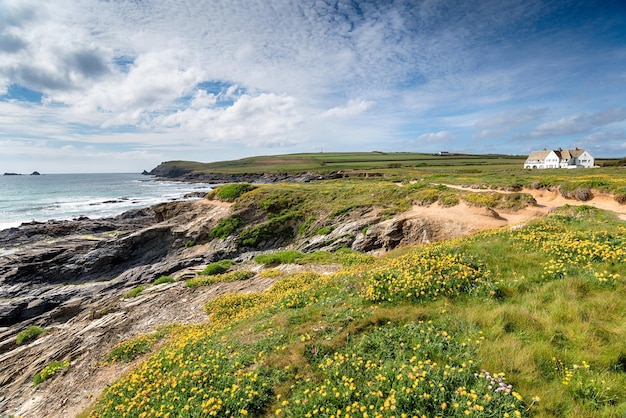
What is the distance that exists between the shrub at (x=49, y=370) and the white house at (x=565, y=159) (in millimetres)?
118757

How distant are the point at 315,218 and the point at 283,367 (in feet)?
88.5

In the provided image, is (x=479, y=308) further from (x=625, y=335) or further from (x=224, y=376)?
(x=224, y=376)

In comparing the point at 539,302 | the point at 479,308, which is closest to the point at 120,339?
the point at 479,308

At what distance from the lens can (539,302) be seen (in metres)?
7.73

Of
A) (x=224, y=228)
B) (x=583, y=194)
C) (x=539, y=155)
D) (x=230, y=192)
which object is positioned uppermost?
(x=539, y=155)

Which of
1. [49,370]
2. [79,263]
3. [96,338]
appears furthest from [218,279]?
[79,263]

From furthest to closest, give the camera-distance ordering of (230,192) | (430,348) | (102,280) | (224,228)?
(230,192) → (224,228) → (102,280) → (430,348)

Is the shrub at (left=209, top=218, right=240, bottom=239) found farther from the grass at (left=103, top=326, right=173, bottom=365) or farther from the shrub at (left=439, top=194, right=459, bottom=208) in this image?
the shrub at (left=439, top=194, right=459, bottom=208)

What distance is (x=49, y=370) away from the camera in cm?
1143

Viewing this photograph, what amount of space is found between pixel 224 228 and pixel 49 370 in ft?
78.7

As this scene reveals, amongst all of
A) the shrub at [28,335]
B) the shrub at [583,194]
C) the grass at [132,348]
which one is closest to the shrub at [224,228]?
the shrub at [28,335]

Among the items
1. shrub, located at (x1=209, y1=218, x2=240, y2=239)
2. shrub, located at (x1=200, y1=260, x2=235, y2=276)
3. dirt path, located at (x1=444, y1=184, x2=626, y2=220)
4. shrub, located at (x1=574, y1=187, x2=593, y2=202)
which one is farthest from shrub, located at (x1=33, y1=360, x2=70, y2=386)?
shrub, located at (x1=574, y1=187, x2=593, y2=202)

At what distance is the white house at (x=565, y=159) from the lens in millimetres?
91875

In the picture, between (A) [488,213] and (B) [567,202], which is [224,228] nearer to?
(A) [488,213]
